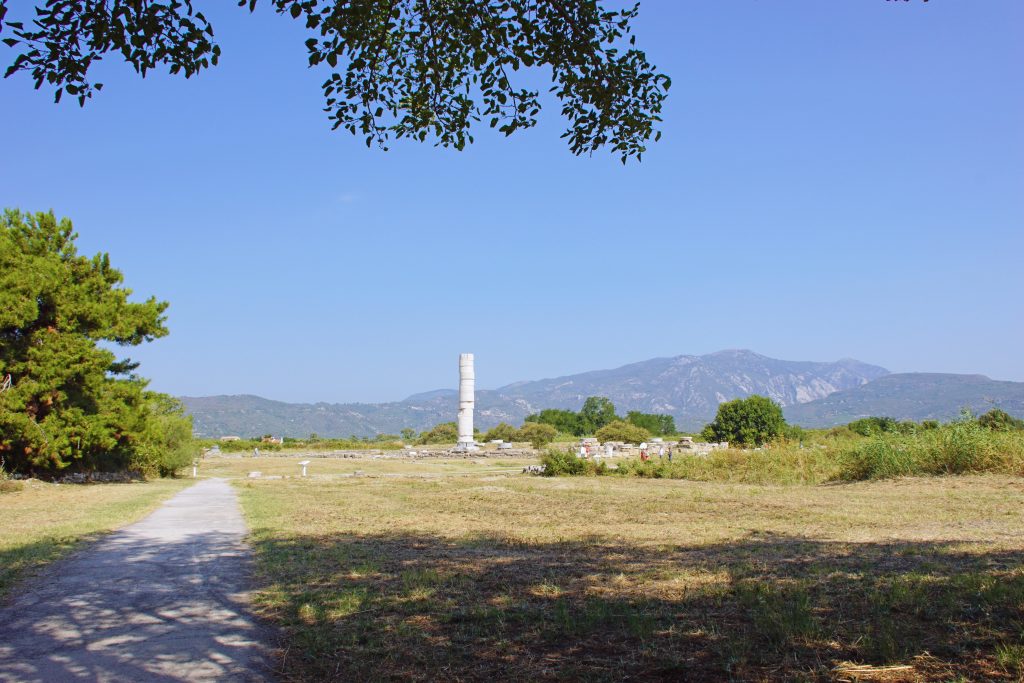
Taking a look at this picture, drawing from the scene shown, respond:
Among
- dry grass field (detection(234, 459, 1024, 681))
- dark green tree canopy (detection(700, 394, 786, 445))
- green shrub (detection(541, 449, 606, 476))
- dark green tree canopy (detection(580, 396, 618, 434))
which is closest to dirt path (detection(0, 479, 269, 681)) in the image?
dry grass field (detection(234, 459, 1024, 681))

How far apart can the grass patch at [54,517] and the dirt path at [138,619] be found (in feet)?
1.31

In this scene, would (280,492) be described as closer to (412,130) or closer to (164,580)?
(164,580)

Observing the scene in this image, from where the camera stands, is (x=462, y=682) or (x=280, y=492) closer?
(x=462, y=682)

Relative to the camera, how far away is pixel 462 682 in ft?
12.8

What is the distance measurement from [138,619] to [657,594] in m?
4.08

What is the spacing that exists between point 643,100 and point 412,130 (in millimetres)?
2572

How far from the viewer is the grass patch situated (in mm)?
8070

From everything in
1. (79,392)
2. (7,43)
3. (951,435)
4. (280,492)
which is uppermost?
(7,43)

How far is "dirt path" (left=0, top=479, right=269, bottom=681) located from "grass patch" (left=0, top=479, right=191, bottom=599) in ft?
1.31

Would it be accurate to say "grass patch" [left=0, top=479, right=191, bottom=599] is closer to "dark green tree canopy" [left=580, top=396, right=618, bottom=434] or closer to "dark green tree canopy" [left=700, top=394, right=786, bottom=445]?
"dark green tree canopy" [left=700, top=394, right=786, bottom=445]

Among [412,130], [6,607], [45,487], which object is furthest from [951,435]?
[45,487]

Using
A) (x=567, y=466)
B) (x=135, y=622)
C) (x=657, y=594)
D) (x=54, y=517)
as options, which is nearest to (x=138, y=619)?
(x=135, y=622)

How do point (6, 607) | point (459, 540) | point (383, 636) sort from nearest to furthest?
point (383, 636) < point (6, 607) < point (459, 540)

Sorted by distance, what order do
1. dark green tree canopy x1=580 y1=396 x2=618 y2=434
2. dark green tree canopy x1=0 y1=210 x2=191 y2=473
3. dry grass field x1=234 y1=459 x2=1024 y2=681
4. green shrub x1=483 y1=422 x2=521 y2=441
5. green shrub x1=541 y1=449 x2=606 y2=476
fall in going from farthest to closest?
dark green tree canopy x1=580 y1=396 x2=618 y2=434
green shrub x1=483 y1=422 x2=521 y2=441
green shrub x1=541 y1=449 x2=606 y2=476
dark green tree canopy x1=0 y1=210 x2=191 y2=473
dry grass field x1=234 y1=459 x2=1024 y2=681
